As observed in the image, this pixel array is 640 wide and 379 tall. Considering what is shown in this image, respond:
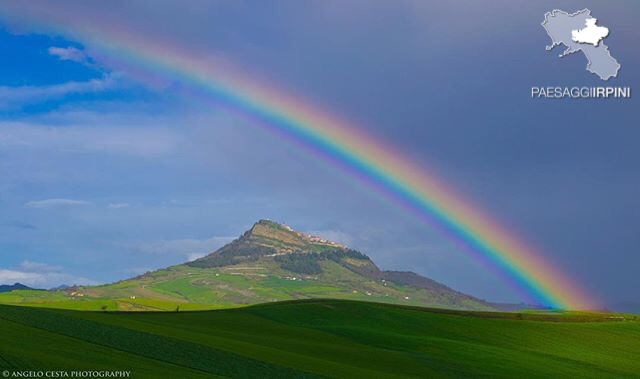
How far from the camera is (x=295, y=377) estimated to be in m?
60.0

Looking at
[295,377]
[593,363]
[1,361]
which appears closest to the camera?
[1,361]

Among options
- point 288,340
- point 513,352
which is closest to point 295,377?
point 288,340

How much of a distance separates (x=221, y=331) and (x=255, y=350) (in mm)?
16935

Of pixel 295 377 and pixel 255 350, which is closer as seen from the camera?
pixel 295 377

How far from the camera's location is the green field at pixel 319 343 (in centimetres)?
5844

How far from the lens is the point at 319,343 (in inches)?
3398

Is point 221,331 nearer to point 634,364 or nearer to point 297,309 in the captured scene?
point 297,309

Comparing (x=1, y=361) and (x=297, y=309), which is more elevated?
(x=297, y=309)

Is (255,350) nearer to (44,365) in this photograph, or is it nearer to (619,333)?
(44,365)

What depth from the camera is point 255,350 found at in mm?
71688

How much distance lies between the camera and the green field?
5844 centimetres

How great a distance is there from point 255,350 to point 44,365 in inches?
1061

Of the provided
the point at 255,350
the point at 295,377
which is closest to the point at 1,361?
the point at 295,377

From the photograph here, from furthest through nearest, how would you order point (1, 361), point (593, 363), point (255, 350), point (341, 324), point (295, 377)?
point (341, 324), point (593, 363), point (255, 350), point (295, 377), point (1, 361)
